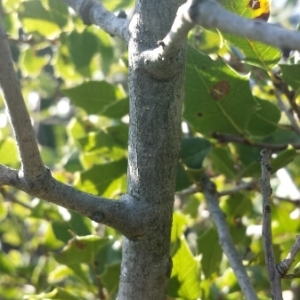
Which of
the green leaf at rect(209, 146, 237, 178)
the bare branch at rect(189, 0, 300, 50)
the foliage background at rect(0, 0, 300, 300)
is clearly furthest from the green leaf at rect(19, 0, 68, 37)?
the bare branch at rect(189, 0, 300, 50)

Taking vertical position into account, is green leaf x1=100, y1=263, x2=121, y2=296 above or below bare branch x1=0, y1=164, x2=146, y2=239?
above

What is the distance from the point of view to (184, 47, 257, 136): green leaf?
97 cm

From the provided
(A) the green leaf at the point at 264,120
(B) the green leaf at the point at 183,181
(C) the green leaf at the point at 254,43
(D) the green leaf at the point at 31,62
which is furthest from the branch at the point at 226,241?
(D) the green leaf at the point at 31,62

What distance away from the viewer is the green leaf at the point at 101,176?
3.93 ft

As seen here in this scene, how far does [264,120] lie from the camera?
110 centimetres

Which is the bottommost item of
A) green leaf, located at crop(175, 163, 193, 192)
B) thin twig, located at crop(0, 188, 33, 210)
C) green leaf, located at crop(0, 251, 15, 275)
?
green leaf, located at crop(175, 163, 193, 192)

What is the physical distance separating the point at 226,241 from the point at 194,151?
0.21 meters

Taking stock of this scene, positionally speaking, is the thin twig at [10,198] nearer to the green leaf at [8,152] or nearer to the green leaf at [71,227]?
the green leaf at [8,152]

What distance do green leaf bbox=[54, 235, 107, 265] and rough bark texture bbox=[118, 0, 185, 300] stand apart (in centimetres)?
23

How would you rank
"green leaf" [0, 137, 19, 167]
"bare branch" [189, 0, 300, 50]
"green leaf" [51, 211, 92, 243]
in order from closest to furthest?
"bare branch" [189, 0, 300, 50] < "green leaf" [51, 211, 92, 243] < "green leaf" [0, 137, 19, 167]

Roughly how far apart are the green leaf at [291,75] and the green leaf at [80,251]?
0.40 m

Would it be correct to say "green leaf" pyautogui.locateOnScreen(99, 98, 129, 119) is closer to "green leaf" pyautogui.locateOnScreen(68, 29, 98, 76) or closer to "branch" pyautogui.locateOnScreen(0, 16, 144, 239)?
"green leaf" pyautogui.locateOnScreen(68, 29, 98, 76)

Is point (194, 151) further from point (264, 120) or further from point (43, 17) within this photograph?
point (43, 17)

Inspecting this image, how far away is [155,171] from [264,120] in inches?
15.7
